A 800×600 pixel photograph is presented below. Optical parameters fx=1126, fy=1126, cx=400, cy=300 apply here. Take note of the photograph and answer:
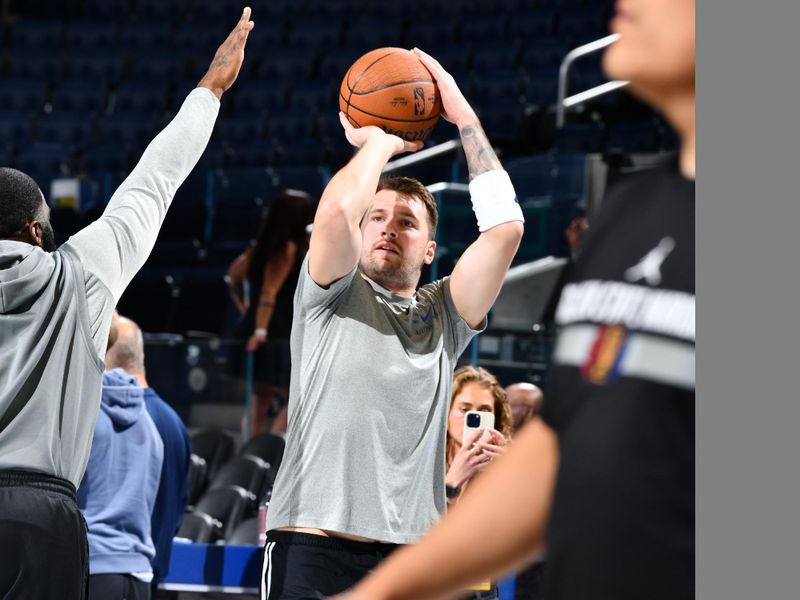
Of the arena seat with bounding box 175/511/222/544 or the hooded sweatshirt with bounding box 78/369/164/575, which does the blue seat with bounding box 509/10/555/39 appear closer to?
the arena seat with bounding box 175/511/222/544

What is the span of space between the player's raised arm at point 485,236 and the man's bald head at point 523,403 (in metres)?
2.00

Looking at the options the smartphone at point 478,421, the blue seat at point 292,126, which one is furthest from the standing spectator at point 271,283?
the blue seat at point 292,126

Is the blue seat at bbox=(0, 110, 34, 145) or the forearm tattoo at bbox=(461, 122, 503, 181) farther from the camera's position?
the blue seat at bbox=(0, 110, 34, 145)

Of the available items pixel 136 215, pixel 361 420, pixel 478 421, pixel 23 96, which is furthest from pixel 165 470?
pixel 23 96

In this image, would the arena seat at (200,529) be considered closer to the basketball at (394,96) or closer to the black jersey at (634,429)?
the basketball at (394,96)

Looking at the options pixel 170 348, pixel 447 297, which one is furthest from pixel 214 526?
pixel 447 297

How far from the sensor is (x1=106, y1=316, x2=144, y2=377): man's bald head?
486 centimetres

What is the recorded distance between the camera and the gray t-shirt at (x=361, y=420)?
9.13ft

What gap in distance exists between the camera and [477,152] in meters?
3.16

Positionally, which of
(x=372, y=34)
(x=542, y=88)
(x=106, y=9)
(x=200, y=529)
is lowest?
(x=200, y=529)

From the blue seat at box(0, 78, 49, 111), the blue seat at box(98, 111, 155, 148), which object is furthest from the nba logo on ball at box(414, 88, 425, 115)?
the blue seat at box(0, 78, 49, 111)

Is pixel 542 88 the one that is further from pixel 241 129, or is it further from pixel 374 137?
pixel 374 137

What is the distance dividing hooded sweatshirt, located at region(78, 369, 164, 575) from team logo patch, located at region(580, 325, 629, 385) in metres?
3.53

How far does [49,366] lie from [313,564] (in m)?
0.81
